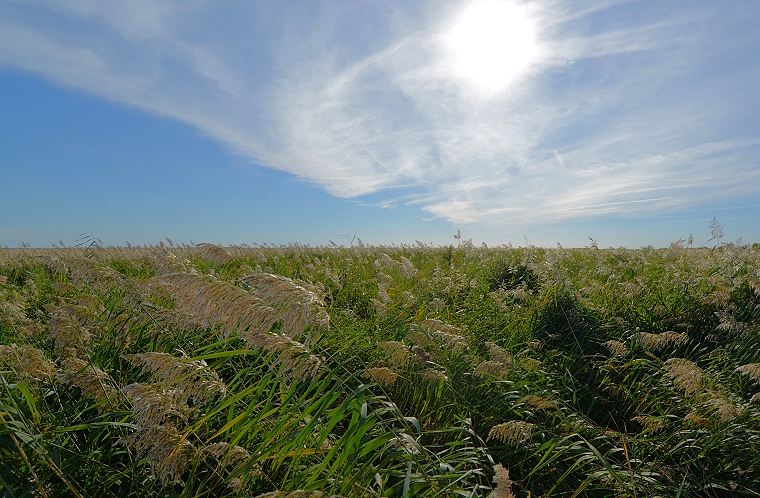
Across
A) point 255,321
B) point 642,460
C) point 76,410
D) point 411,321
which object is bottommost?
point 642,460

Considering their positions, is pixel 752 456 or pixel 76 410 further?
pixel 752 456

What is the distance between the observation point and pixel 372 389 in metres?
4.28

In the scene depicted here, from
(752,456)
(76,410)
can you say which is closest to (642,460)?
(752,456)

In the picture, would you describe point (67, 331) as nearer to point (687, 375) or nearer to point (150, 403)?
point (150, 403)

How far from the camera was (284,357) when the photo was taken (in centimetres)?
234

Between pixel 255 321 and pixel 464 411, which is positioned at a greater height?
pixel 255 321

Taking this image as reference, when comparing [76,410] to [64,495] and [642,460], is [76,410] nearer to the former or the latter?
[64,495]

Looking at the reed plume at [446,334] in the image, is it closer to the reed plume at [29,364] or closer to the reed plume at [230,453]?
the reed plume at [230,453]

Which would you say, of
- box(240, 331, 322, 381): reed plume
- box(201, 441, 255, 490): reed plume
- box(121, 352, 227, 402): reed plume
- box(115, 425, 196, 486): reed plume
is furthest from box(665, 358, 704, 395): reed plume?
box(115, 425, 196, 486): reed plume

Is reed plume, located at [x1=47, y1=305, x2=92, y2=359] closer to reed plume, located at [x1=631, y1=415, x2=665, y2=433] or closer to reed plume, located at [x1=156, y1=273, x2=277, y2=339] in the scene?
reed plume, located at [x1=156, y1=273, x2=277, y2=339]

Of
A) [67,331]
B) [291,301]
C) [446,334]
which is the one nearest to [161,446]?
[291,301]

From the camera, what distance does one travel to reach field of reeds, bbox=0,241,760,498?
238 centimetres

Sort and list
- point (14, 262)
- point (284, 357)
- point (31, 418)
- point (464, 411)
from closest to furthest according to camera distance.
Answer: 1. point (284, 357)
2. point (31, 418)
3. point (464, 411)
4. point (14, 262)

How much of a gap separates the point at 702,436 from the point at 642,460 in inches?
35.1
